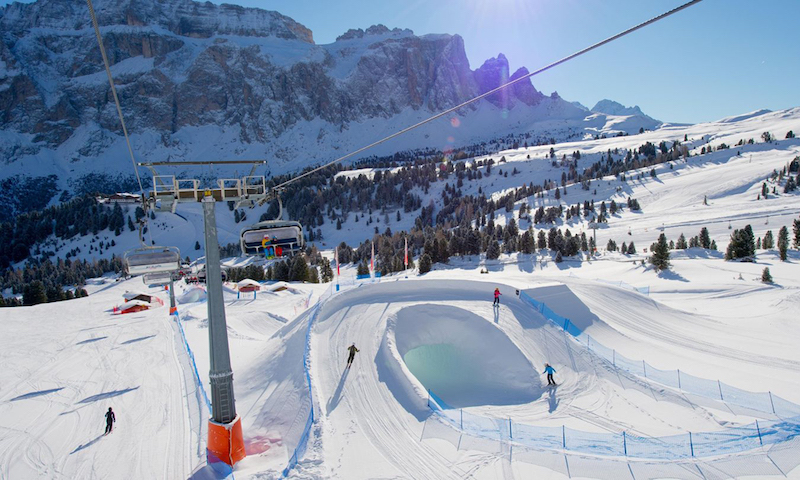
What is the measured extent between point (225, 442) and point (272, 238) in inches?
240

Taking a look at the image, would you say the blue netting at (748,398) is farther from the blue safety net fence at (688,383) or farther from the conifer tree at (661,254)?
the conifer tree at (661,254)

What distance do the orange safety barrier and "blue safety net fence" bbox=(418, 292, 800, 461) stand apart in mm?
6279

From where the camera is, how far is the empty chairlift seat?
512 inches

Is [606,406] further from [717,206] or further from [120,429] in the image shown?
[717,206]

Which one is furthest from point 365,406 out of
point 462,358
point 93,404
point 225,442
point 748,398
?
point 748,398

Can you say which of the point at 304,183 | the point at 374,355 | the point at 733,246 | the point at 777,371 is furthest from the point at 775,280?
the point at 304,183

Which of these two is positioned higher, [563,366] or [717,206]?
[717,206]

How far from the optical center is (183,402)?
16.8m

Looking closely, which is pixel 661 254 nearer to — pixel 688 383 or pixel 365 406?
pixel 688 383

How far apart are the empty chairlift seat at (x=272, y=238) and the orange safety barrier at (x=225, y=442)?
16.8 feet

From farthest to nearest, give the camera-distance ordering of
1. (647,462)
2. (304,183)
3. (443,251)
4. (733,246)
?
(304,183) → (443,251) → (733,246) → (647,462)

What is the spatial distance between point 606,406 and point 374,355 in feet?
31.0

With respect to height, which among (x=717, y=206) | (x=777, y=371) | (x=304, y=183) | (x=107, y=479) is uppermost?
(x=304, y=183)

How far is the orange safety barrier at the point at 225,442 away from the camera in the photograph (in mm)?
11984
